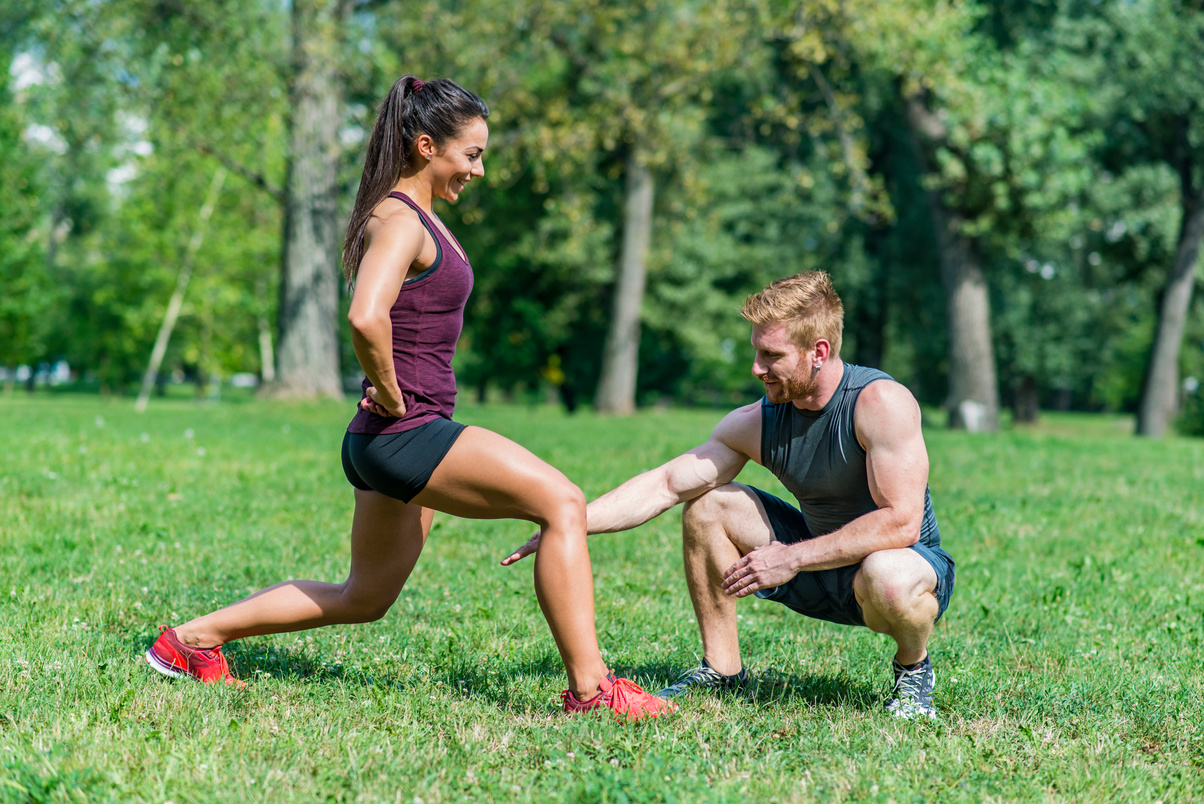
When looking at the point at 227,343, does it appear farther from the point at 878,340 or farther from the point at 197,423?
the point at 197,423

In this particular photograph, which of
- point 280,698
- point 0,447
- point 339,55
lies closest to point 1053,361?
point 339,55

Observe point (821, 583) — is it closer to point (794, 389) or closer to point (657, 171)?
point (794, 389)

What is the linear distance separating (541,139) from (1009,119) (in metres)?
8.88

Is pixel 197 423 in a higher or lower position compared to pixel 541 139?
lower

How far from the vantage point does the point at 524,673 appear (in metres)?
4.33

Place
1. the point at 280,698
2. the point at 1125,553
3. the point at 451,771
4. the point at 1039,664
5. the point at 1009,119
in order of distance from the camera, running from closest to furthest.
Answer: the point at 451,771
the point at 280,698
the point at 1039,664
the point at 1125,553
the point at 1009,119

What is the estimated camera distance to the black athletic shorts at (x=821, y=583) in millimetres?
3877

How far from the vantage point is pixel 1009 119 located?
19828 mm

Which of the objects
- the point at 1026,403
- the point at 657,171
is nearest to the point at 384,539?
the point at 657,171

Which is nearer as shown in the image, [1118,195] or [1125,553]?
[1125,553]

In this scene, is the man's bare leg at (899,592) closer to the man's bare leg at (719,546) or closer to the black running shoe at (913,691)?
the black running shoe at (913,691)

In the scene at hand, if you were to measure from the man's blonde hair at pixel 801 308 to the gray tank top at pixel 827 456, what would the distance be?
225mm

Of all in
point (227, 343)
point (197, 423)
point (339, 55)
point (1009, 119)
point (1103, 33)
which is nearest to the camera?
point (197, 423)

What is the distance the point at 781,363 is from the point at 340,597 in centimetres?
186
